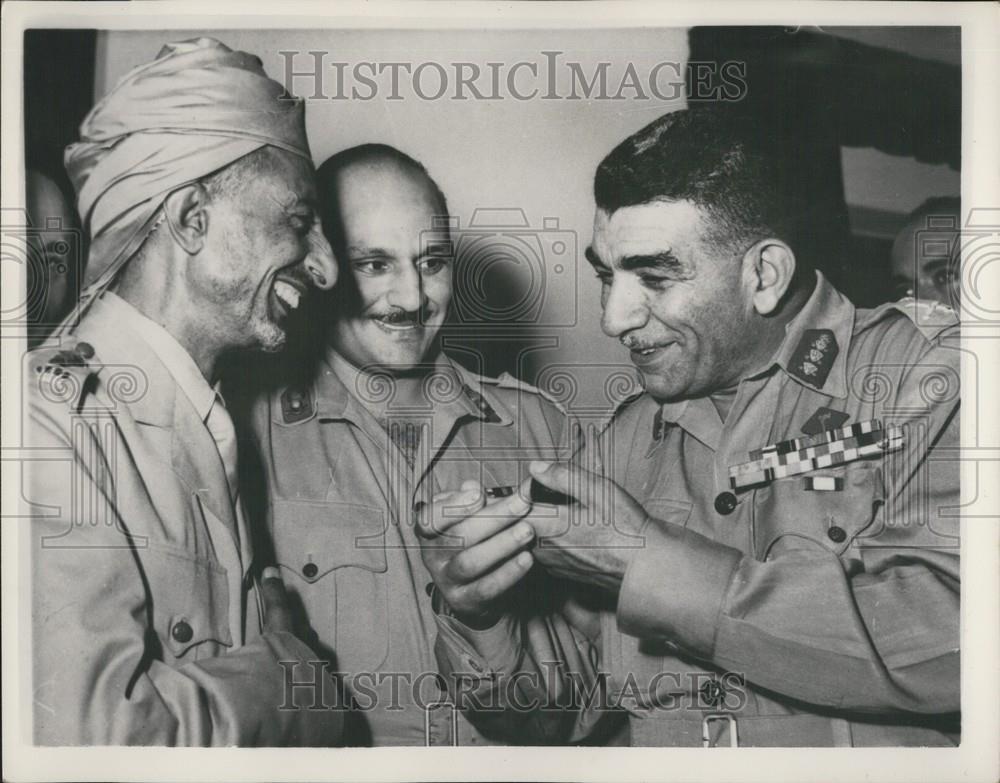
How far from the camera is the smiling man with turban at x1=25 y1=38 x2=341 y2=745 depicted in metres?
2.96

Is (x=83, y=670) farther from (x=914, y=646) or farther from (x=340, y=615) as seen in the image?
(x=914, y=646)

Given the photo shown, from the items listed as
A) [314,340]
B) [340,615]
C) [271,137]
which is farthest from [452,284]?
[340,615]

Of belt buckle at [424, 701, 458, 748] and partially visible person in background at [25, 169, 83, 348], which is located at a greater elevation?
partially visible person in background at [25, 169, 83, 348]

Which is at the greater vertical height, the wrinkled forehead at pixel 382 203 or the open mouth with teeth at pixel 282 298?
the wrinkled forehead at pixel 382 203

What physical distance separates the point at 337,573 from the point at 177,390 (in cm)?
65

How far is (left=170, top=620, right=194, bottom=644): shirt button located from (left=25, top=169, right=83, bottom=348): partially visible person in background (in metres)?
0.86

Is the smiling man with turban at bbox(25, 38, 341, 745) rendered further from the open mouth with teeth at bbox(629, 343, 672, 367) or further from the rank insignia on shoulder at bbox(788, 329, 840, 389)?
the rank insignia on shoulder at bbox(788, 329, 840, 389)

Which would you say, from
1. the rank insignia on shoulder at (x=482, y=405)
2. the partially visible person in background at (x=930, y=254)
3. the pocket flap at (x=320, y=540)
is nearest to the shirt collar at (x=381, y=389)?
the rank insignia on shoulder at (x=482, y=405)

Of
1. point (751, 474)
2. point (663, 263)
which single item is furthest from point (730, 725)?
point (663, 263)

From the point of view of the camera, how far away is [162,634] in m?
2.94

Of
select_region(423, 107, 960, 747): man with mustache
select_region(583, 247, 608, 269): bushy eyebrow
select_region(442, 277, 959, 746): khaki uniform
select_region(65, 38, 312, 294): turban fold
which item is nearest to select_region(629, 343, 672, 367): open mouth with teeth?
select_region(423, 107, 960, 747): man with mustache

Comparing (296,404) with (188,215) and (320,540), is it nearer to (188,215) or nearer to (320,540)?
(320,540)

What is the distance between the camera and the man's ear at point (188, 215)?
2986 millimetres

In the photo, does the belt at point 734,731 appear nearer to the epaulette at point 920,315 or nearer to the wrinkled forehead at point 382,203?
the epaulette at point 920,315
